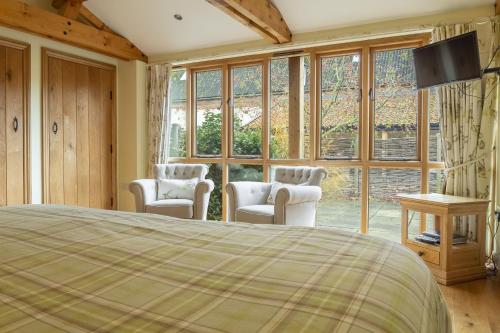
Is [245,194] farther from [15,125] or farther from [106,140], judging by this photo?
[15,125]

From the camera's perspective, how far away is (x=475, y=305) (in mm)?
2453

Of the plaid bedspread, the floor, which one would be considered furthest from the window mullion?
the plaid bedspread

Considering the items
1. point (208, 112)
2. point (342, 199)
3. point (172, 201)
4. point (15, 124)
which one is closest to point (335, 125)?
point (342, 199)

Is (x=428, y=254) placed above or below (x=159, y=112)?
below

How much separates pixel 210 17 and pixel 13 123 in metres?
2.41

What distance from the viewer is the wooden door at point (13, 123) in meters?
3.80

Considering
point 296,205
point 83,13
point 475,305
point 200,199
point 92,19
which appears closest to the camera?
point 475,305

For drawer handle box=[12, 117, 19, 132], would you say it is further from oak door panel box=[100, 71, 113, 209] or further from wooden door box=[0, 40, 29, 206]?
oak door panel box=[100, 71, 113, 209]

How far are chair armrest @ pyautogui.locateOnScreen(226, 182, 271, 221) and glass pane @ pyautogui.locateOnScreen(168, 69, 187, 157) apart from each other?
1.65 m

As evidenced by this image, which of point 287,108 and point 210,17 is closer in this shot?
point 210,17

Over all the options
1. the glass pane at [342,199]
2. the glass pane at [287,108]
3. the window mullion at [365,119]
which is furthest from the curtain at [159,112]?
the window mullion at [365,119]

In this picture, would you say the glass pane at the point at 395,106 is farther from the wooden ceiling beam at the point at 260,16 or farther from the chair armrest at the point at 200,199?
the chair armrest at the point at 200,199

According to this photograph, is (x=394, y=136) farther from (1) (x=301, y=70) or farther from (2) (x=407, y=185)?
(1) (x=301, y=70)

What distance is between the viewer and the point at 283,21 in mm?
4000
